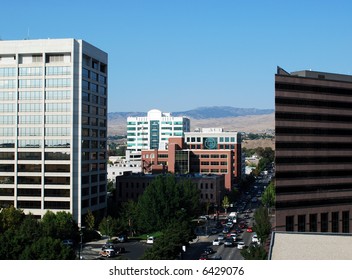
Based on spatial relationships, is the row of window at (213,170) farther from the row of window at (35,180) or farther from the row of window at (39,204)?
the row of window at (39,204)

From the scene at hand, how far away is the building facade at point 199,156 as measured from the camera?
129 metres

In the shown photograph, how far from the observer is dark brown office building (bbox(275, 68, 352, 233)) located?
73062 mm

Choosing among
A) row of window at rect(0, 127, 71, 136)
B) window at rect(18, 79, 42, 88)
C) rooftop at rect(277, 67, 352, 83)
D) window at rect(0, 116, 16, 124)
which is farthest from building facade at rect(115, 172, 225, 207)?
rooftop at rect(277, 67, 352, 83)

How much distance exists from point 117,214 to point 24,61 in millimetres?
30724

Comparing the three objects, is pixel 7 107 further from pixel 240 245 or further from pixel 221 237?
pixel 240 245

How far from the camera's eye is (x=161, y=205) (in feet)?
247

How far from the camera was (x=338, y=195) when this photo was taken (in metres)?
77.8

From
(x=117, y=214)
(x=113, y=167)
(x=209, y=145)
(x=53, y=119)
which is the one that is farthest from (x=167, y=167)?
(x=53, y=119)

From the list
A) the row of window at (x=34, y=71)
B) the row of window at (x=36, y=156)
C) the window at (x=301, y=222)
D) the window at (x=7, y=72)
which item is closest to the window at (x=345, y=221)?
the window at (x=301, y=222)

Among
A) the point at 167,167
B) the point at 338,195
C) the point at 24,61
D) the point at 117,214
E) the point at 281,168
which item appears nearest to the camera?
the point at 281,168

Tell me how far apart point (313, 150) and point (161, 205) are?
23668 mm

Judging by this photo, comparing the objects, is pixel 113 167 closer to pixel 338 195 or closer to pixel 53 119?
pixel 53 119

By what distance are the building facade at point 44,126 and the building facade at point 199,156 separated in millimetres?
48659

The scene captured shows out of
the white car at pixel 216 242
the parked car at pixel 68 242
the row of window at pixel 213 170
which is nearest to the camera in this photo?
the parked car at pixel 68 242
